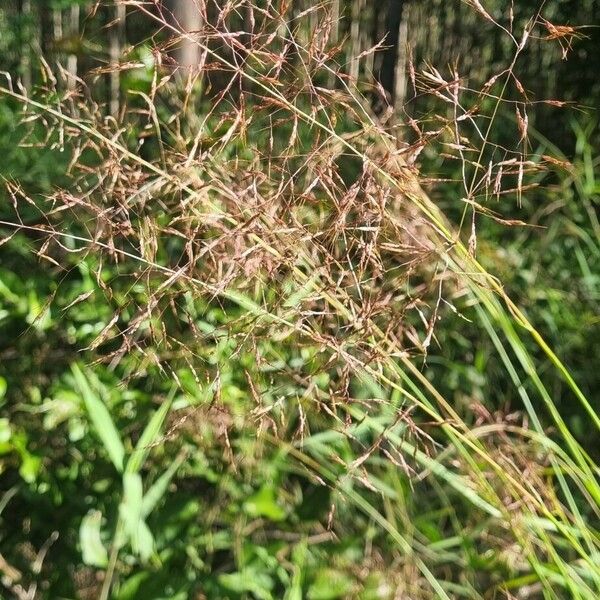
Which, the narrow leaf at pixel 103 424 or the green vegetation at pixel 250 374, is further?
the narrow leaf at pixel 103 424

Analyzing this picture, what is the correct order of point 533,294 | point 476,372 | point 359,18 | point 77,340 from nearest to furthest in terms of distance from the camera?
1. point 77,340
2. point 476,372
3. point 533,294
4. point 359,18

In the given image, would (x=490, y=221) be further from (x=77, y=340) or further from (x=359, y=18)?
(x=359, y=18)

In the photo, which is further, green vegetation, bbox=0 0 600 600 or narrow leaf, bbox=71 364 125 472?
narrow leaf, bbox=71 364 125 472

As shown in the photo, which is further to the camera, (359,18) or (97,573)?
(359,18)

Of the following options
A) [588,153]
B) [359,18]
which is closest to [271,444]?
[588,153]

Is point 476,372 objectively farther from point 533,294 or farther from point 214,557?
point 214,557

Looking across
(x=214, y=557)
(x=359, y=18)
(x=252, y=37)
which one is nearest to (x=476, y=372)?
(x=214, y=557)

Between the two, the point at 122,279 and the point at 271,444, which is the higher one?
the point at 122,279

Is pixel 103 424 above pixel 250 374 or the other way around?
the other way around

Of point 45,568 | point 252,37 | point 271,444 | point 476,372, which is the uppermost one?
point 252,37

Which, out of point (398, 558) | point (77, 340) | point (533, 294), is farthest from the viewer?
point (533, 294)
